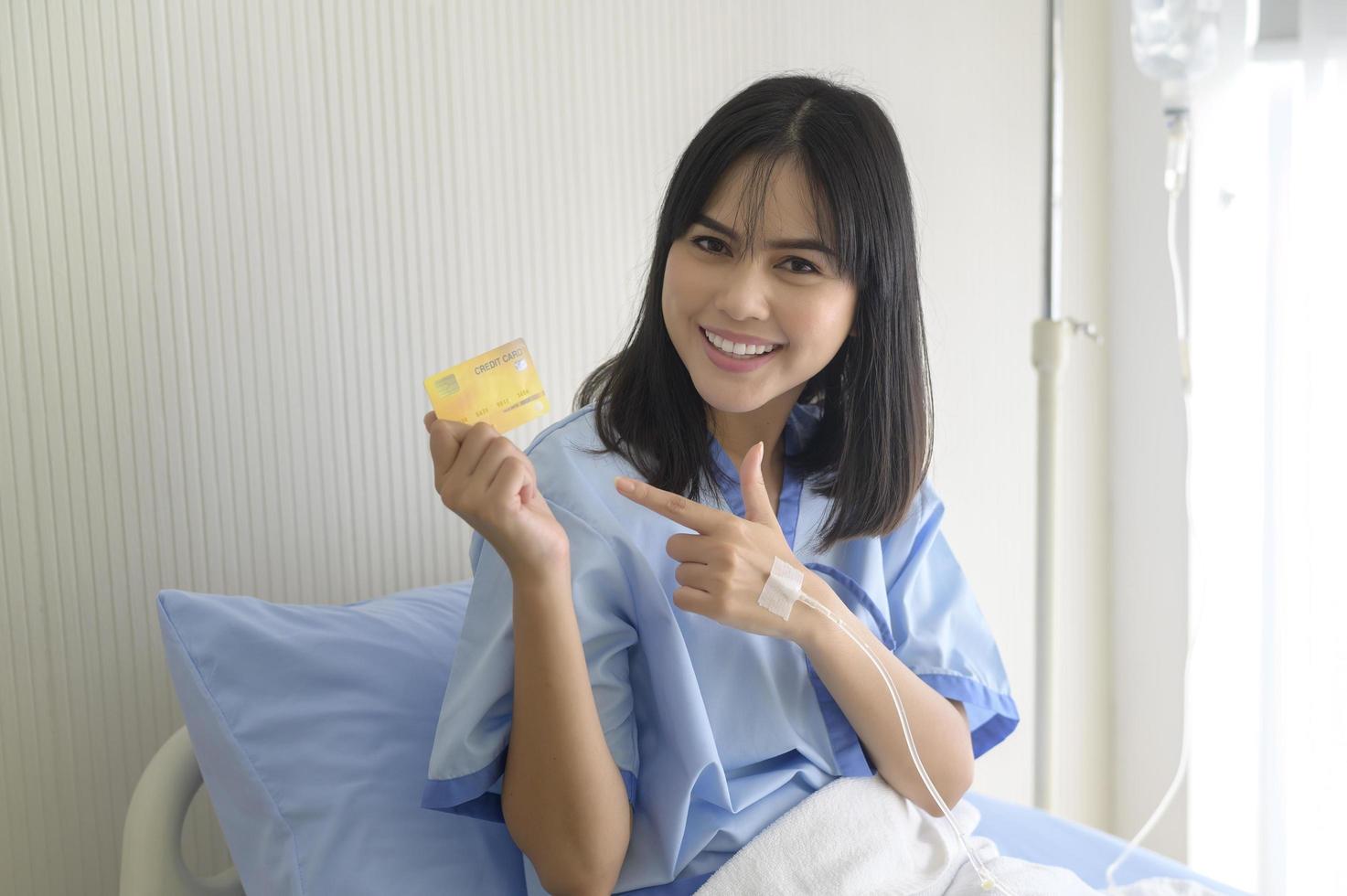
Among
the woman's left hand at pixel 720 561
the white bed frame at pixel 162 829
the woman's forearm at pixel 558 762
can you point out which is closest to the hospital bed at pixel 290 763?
the white bed frame at pixel 162 829

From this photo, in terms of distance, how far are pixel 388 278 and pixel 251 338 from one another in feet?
0.62

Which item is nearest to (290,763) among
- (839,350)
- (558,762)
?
(558,762)

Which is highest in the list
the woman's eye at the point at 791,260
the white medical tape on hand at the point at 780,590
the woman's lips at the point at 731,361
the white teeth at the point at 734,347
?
the woman's eye at the point at 791,260

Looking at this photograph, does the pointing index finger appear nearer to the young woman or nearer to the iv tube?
the young woman

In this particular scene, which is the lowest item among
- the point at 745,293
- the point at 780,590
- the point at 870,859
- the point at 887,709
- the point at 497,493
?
the point at 870,859

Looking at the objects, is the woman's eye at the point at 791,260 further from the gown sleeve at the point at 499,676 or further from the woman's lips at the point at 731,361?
the gown sleeve at the point at 499,676

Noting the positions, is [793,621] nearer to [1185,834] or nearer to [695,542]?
[695,542]

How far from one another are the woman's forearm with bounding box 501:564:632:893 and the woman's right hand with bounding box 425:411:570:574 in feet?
0.07

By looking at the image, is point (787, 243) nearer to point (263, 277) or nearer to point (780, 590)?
point (780, 590)

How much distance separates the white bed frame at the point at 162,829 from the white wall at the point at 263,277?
0.21m

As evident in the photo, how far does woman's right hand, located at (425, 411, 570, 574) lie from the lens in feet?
3.02

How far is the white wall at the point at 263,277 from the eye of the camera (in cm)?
128

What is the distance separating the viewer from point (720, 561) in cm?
101

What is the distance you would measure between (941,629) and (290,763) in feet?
2.21
